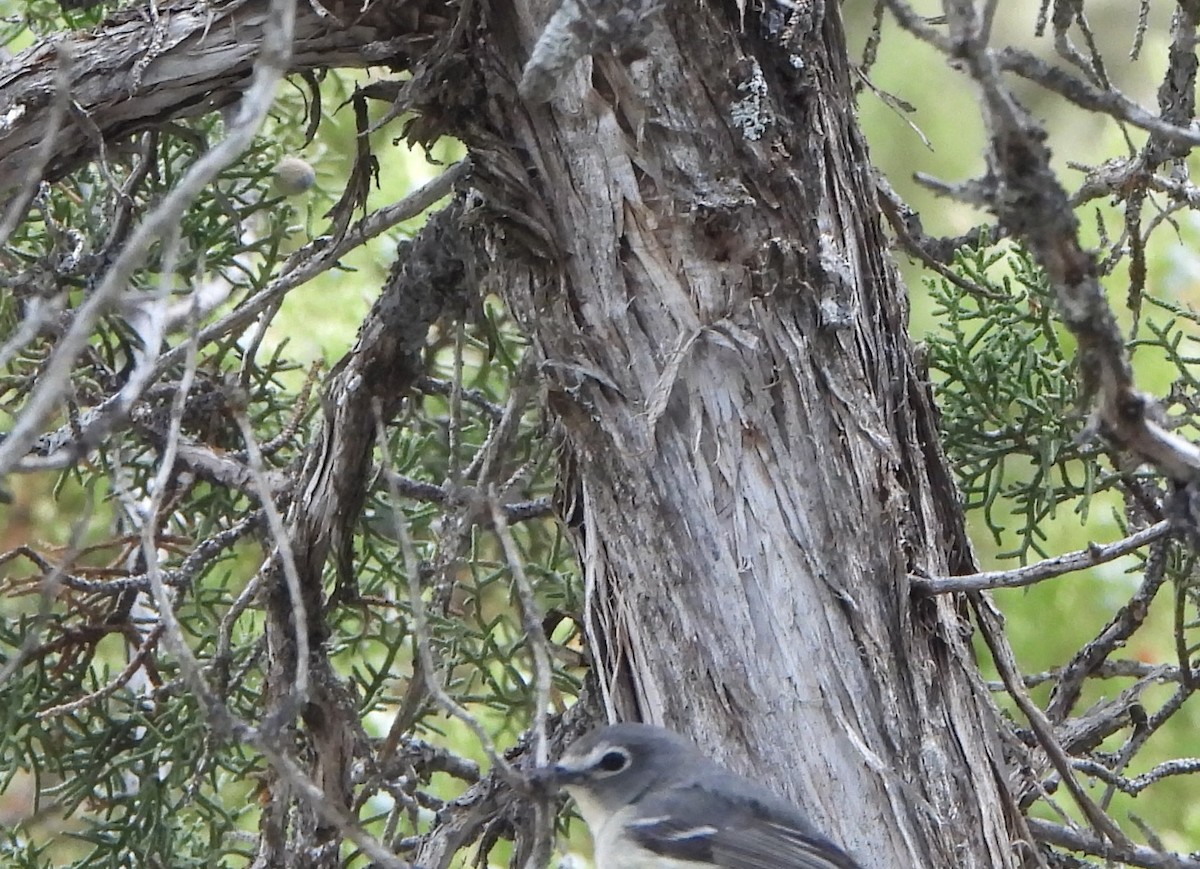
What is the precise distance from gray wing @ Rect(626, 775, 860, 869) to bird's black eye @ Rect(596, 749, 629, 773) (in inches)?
2.7

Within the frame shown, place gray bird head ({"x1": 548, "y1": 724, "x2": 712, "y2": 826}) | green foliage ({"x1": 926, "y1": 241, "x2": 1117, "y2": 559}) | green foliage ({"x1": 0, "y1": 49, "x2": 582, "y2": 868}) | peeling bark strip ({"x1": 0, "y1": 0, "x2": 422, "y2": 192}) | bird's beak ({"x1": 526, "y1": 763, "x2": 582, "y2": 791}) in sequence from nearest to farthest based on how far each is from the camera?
bird's beak ({"x1": 526, "y1": 763, "x2": 582, "y2": 791}) < gray bird head ({"x1": 548, "y1": 724, "x2": 712, "y2": 826}) < peeling bark strip ({"x1": 0, "y1": 0, "x2": 422, "y2": 192}) < green foliage ({"x1": 0, "y1": 49, "x2": 582, "y2": 868}) < green foliage ({"x1": 926, "y1": 241, "x2": 1117, "y2": 559})

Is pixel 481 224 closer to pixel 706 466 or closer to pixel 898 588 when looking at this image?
pixel 706 466

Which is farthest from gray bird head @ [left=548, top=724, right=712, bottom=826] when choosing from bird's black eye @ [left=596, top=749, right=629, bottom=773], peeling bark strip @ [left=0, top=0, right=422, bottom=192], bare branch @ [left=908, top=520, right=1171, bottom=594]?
peeling bark strip @ [left=0, top=0, right=422, bottom=192]

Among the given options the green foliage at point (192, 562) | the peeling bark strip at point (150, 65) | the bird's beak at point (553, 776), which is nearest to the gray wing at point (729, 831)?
the bird's beak at point (553, 776)

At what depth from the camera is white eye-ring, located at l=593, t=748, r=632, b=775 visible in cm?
229

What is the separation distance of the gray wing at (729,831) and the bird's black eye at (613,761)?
0.07 meters

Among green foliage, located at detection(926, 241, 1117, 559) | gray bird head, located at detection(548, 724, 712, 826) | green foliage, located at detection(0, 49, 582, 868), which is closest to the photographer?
gray bird head, located at detection(548, 724, 712, 826)

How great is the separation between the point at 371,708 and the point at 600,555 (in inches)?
38.1

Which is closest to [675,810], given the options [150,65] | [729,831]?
[729,831]

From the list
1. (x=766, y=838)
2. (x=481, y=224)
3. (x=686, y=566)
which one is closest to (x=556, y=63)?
(x=481, y=224)

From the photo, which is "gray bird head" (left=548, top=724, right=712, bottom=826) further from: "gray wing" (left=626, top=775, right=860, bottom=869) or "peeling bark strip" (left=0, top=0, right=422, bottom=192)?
"peeling bark strip" (left=0, top=0, right=422, bottom=192)

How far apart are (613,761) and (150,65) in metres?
Result: 1.41

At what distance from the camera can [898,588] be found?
92.4 inches

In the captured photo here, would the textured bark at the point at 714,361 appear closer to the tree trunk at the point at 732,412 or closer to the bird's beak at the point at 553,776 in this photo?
the tree trunk at the point at 732,412
